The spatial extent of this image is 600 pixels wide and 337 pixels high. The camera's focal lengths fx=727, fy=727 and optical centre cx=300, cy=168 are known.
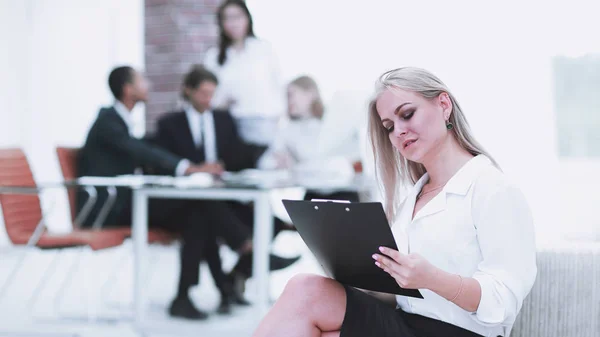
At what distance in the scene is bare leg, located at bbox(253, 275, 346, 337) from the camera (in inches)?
56.9

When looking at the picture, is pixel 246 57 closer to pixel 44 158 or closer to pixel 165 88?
pixel 165 88

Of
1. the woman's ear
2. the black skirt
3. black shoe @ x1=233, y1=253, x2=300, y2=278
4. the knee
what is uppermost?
the woman's ear

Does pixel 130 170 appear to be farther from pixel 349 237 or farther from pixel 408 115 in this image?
pixel 349 237

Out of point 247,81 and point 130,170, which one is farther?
point 247,81

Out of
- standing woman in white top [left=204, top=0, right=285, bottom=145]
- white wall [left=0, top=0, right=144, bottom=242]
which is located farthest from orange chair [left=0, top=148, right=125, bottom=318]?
white wall [left=0, top=0, right=144, bottom=242]

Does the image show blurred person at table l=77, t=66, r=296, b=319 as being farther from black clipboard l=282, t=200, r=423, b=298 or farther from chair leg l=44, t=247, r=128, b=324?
black clipboard l=282, t=200, r=423, b=298

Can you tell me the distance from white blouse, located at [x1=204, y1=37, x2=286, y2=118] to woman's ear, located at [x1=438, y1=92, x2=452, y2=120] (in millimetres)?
2735

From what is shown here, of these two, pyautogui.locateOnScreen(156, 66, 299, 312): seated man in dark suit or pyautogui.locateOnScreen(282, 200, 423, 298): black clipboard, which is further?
pyautogui.locateOnScreen(156, 66, 299, 312): seated man in dark suit

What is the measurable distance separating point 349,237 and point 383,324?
252 mm

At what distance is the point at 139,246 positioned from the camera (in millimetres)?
3330

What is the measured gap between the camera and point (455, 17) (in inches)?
203

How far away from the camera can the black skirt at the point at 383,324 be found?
1433mm

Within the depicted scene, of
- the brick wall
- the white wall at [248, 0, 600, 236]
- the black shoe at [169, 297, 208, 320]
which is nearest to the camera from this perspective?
the black shoe at [169, 297, 208, 320]

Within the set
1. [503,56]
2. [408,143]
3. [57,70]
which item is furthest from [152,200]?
[57,70]
